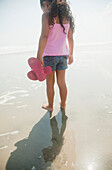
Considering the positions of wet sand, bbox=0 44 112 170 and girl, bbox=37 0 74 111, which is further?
girl, bbox=37 0 74 111

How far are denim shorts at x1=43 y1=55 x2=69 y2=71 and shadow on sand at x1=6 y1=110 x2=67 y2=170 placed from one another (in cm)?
71

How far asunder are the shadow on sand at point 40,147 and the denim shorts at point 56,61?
2.33 ft

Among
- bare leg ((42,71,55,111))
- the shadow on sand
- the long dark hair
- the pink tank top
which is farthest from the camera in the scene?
bare leg ((42,71,55,111))

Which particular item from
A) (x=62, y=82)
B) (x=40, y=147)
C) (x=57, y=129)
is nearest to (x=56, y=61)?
(x=62, y=82)

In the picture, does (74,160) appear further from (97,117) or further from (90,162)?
(97,117)

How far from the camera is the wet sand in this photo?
1329 mm

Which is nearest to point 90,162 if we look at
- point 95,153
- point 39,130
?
point 95,153

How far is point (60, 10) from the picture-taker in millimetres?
1719

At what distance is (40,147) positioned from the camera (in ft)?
4.90

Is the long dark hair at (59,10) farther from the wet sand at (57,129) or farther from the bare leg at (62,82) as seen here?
the wet sand at (57,129)

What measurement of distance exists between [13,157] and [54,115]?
816 millimetres

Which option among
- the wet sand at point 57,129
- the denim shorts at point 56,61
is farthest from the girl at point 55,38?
the wet sand at point 57,129

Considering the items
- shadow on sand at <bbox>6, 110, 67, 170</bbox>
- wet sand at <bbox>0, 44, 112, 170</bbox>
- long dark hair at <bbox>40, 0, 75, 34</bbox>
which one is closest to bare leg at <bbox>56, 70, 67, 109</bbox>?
wet sand at <bbox>0, 44, 112, 170</bbox>

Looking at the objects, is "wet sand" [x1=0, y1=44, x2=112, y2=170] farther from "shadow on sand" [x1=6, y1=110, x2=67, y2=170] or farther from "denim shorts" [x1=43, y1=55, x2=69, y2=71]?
"denim shorts" [x1=43, y1=55, x2=69, y2=71]
